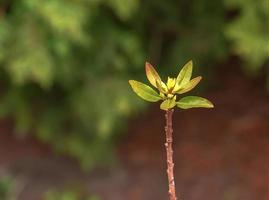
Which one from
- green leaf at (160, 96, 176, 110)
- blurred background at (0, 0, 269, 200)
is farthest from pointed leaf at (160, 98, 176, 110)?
blurred background at (0, 0, 269, 200)

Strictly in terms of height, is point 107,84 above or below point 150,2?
below

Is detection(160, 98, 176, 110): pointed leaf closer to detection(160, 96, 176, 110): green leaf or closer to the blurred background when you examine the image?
detection(160, 96, 176, 110): green leaf

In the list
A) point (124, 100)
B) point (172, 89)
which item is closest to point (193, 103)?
point (172, 89)

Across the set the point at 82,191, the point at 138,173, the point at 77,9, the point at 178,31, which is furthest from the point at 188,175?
the point at 77,9

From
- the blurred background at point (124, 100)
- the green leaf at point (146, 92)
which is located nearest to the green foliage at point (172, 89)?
the green leaf at point (146, 92)

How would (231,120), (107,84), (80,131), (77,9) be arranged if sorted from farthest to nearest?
1. (231,120)
2. (80,131)
3. (107,84)
4. (77,9)

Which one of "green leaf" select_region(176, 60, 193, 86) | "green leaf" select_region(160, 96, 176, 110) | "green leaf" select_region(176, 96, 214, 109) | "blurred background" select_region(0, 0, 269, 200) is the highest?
"blurred background" select_region(0, 0, 269, 200)

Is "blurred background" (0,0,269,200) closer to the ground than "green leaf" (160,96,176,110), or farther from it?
farther from it

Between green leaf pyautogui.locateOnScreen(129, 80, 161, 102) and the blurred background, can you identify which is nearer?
green leaf pyautogui.locateOnScreen(129, 80, 161, 102)

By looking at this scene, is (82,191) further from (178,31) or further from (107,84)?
(178,31)
